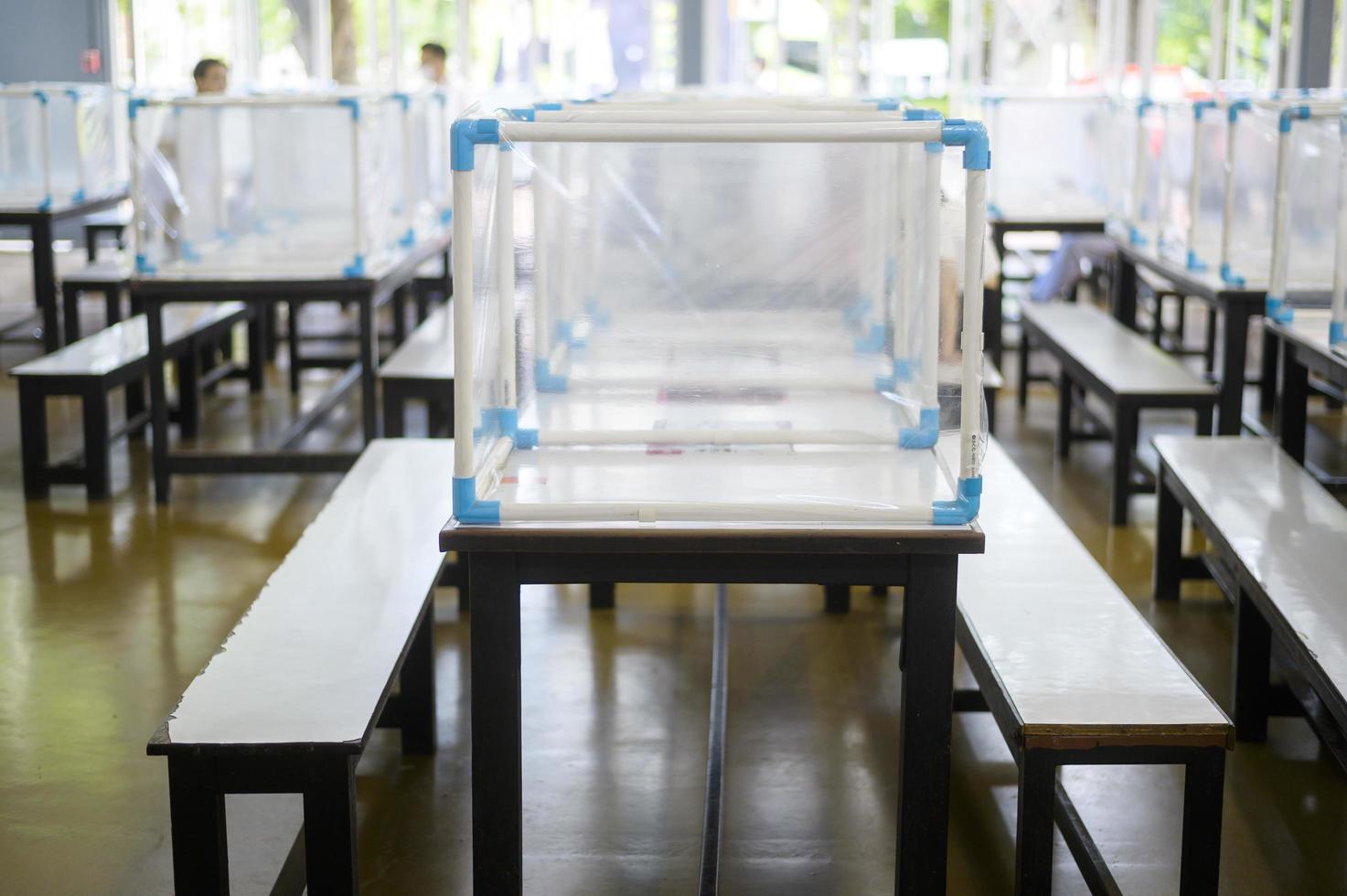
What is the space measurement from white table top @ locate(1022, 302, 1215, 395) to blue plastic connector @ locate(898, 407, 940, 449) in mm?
2432

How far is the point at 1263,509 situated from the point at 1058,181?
3577 mm

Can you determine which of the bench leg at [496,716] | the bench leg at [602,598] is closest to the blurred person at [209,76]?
the bench leg at [602,598]

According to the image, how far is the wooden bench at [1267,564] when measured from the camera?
2.75 metres

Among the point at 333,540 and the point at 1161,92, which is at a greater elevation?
the point at 1161,92

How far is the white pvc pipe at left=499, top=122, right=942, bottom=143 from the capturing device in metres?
2.13

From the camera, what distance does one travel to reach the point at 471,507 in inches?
87.5

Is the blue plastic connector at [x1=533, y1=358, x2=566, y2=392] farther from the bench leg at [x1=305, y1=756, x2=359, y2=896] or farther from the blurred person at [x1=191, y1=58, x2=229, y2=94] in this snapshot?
the blurred person at [x1=191, y1=58, x2=229, y2=94]

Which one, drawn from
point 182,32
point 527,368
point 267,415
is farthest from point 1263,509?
point 182,32

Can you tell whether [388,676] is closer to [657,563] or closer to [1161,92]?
[657,563]

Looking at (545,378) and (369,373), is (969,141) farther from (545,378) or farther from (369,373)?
(369,373)

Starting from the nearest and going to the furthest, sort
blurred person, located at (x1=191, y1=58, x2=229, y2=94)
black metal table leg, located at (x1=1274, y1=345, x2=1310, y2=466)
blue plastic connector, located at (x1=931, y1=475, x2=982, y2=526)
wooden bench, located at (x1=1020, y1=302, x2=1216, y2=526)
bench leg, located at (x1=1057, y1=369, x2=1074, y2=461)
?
blue plastic connector, located at (x1=931, y1=475, x2=982, y2=526)
black metal table leg, located at (x1=1274, y1=345, x2=1310, y2=466)
wooden bench, located at (x1=1020, y1=302, x2=1216, y2=526)
bench leg, located at (x1=1057, y1=369, x2=1074, y2=461)
blurred person, located at (x1=191, y1=58, x2=229, y2=94)

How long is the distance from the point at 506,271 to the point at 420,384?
2.06 m

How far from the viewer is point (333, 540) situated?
3.27 m

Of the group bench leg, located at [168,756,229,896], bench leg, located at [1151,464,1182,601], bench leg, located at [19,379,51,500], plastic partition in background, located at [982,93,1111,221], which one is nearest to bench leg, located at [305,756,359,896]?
bench leg, located at [168,756,229,896]
